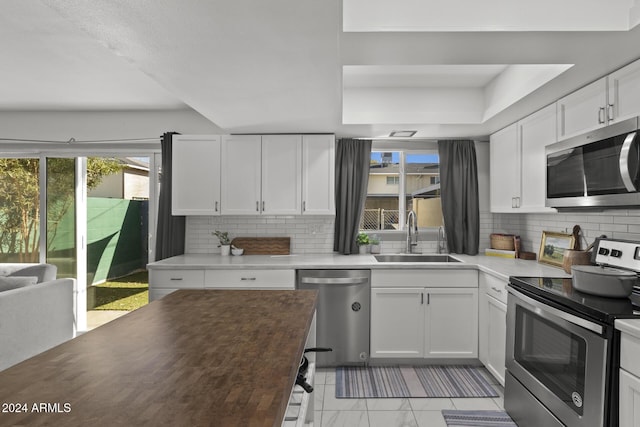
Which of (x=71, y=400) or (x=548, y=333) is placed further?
(x=548, y=333)

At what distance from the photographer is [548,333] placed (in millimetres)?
2137

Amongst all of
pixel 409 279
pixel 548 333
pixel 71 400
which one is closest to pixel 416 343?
pixel 409 279

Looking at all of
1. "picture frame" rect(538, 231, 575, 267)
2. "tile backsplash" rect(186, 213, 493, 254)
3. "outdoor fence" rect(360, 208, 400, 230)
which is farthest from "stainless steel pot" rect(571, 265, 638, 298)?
"outdoor fence" rect(360, 208, 400, 230)

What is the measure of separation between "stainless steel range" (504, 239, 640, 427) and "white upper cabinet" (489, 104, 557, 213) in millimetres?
640

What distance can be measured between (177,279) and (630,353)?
122 inches

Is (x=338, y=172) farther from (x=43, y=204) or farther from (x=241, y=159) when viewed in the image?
(x=43, y=204)

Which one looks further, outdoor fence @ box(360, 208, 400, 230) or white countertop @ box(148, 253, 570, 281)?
outdoor fence @ box(360, 208, 400, 230)

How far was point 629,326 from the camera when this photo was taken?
1571 millimetres

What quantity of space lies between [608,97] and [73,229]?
16.0 ft

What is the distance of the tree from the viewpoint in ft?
14.0

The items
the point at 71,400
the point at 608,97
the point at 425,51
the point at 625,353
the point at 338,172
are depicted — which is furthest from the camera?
the point at 338,172

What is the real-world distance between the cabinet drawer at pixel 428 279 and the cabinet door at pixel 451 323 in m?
0.05

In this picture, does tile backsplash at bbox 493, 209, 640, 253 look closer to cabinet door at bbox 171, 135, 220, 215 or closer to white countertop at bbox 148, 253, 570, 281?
white countertop at bbox 148, 253, 570, 281

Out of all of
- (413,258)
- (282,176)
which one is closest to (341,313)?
(413,258)
